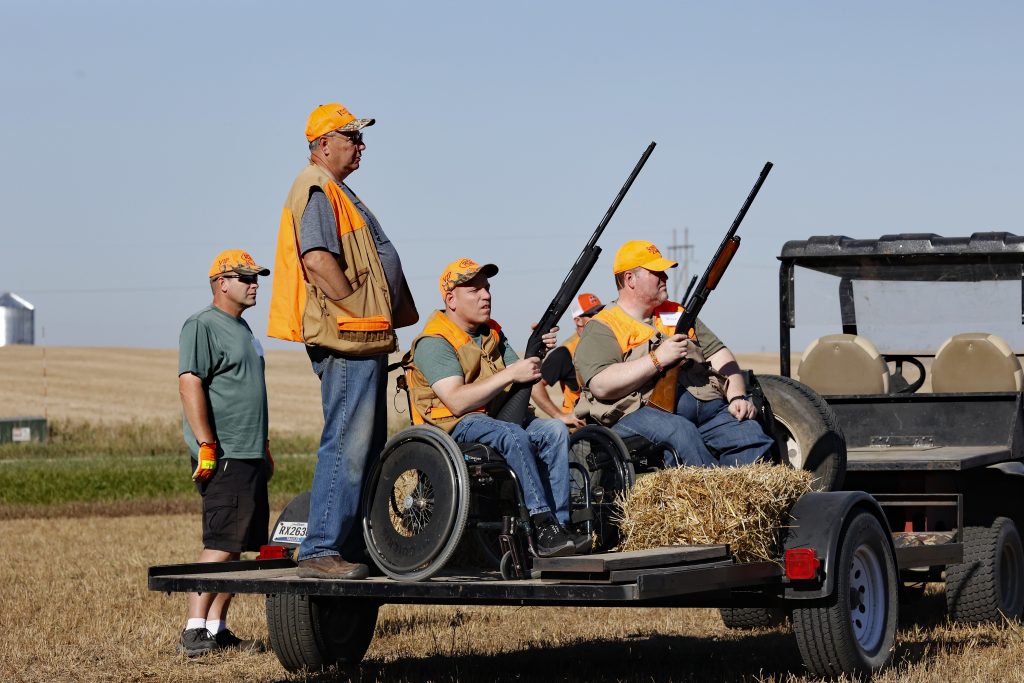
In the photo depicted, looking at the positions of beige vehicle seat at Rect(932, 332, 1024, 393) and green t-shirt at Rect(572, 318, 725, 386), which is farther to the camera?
beige vehicle seat at Rect(932, 332, 1024, 393)

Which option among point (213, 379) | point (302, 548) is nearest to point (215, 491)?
point (213, 379)

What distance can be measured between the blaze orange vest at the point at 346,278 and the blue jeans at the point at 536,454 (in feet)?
1.80

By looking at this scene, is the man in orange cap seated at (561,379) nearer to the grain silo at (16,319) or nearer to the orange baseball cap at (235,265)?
the orange baseball cap at (235,265)

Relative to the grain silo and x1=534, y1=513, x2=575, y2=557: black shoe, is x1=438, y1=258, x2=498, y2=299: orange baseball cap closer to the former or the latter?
x1=534, y1=513, x2=575, y2=557: black shoe

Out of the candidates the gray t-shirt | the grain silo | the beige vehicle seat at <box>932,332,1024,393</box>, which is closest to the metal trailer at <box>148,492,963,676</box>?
the gray t-shirt

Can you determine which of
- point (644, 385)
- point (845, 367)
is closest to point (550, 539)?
point (644, 385)

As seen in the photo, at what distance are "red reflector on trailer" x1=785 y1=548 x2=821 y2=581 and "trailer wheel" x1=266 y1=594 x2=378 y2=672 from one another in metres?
2.12

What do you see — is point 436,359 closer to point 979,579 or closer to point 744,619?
point 744,619

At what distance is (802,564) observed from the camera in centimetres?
650

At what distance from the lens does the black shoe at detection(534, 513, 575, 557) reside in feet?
20.1

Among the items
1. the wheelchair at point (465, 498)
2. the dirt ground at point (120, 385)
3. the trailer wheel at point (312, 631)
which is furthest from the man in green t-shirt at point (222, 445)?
the dirt ground at point (120, 385)

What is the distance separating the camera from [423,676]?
7379 mm

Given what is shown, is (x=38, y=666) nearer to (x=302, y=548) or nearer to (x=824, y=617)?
(x=302, y=548)

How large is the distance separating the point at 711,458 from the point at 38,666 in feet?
11.3
